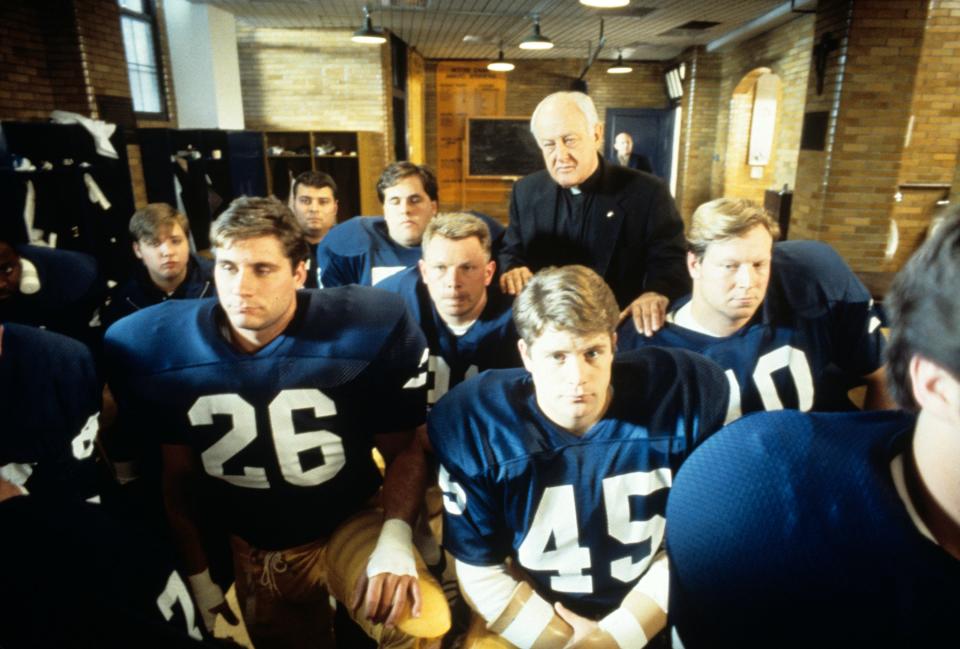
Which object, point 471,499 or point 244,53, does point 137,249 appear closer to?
point 471,499

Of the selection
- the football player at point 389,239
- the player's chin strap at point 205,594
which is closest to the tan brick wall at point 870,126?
the football player at point 389,239

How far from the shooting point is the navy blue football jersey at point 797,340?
2.03 meters

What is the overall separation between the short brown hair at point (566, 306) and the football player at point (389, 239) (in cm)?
143

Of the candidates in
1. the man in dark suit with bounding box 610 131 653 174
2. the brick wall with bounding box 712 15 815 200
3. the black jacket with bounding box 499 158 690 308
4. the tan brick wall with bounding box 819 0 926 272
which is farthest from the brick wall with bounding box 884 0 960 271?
the black jacket with bounding box 499 158 690 308

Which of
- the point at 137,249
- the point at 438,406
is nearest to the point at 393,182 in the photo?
the point at 137,249

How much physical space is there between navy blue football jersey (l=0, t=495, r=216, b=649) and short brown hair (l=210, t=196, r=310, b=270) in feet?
4.01

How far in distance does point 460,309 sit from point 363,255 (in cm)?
97

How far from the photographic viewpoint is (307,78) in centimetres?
931

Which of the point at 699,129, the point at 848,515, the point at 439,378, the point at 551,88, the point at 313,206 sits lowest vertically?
the point at 439,378

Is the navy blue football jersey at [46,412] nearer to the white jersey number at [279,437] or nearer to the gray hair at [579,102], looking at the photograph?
the white jersey number at [279,437]

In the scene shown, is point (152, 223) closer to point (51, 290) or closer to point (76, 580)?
point (51, 290)

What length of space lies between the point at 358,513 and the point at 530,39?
7562mm

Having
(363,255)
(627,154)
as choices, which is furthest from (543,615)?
(627,154)

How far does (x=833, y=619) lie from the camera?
2.55 ft
